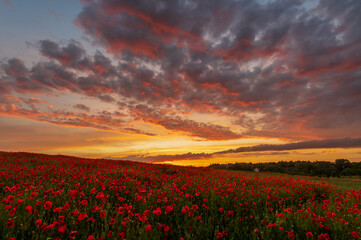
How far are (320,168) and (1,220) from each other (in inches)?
1540

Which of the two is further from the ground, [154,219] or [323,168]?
[154,219]

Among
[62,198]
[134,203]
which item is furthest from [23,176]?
[134,203]

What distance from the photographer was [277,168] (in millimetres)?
36875

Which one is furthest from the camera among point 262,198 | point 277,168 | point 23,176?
point 277,168

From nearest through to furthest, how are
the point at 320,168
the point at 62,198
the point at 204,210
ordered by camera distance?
the point at 62,198 → the point at 204,210 → the point at 320,168

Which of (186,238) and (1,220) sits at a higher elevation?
(1,220)

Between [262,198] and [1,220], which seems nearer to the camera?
[1,220]

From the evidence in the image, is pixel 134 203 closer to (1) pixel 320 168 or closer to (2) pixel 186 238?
(2) pixel 186 238

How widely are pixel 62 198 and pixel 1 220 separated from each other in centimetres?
211

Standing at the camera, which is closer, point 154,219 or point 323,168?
point 154,219

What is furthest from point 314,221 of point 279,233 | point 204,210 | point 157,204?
point 157,204

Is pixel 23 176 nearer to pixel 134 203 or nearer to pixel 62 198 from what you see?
pixel 62 198

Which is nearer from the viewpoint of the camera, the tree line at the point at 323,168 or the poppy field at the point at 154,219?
the poppy field at the point at 154,219

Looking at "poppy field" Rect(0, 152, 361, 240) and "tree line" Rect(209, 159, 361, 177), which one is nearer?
"poppy field" Rect(0, 152, 361, 240)
